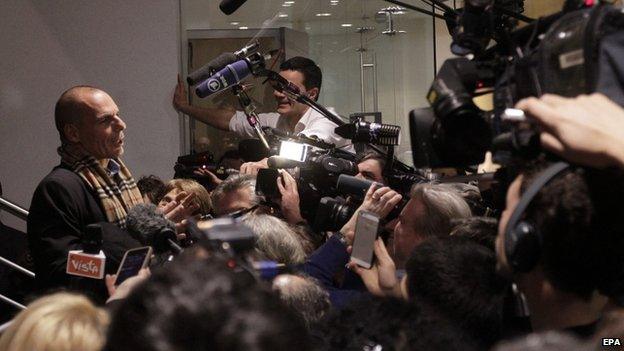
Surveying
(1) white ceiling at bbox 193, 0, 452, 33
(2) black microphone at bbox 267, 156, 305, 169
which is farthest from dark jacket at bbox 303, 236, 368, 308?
(1) white ceiling at bbox 193, 0, 452, 33

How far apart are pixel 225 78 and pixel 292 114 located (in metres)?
1.05

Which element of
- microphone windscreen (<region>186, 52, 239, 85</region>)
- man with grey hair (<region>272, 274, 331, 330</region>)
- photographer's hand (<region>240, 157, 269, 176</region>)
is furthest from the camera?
photographer's hand (<region>240, 157, 269, 176</region>)

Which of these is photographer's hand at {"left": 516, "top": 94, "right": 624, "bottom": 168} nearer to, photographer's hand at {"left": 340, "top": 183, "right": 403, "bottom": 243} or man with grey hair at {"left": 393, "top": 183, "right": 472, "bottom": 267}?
photographer's hand at {"left": 340, "top": 183, "right": 403, "bottom": 243}

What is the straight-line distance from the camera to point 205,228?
1.38 metres

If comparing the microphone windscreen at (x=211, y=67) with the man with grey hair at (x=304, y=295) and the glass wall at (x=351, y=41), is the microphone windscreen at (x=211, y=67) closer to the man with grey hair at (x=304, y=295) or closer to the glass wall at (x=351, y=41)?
the man with grey hair at (x=304, y=295)

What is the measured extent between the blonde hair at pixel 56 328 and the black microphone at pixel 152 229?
Answer: 622 mm

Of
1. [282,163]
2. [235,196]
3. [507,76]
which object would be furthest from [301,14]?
[507,76]

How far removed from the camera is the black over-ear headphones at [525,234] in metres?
1.40

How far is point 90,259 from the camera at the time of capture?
2617 mm

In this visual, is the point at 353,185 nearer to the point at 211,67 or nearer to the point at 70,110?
the point at 211,67

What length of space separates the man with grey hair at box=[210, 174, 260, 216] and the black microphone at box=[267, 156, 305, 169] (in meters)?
0.39

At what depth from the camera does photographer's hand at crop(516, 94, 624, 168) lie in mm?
A: 1280

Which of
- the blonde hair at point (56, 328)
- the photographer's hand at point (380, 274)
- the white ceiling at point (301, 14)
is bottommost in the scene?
the photographer's hand at point (380, 274)

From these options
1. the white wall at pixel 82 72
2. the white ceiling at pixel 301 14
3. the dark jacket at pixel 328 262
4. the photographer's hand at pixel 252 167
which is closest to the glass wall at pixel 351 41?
the white ceiling at pixel 301 14
